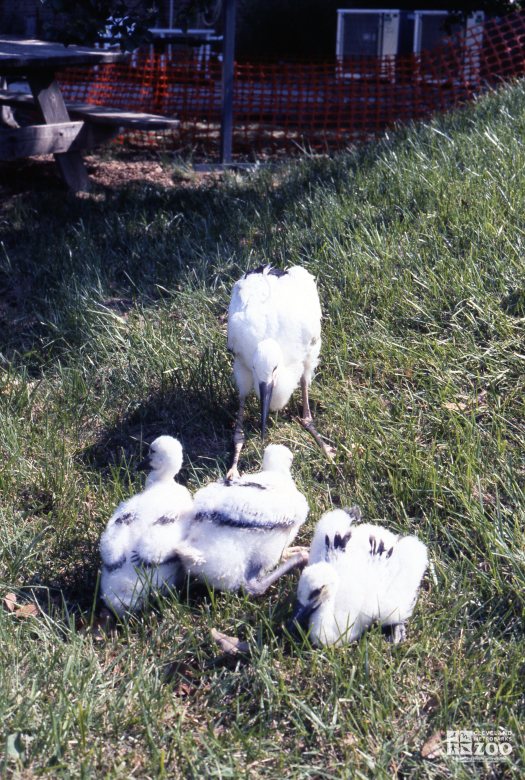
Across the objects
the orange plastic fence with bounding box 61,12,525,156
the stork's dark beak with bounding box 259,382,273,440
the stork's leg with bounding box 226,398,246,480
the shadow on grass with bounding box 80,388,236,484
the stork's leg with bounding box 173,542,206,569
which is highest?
the orange plastic fence with bounding box 61,12,525,156

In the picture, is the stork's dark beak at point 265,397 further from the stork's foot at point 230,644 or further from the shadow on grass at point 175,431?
the stork's foot at point 230,644

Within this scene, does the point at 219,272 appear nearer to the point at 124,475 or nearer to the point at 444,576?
the point at 124,475

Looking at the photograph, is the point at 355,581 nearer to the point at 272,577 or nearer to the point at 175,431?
the point at 272,577

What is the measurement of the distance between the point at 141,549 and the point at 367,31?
1663 cm

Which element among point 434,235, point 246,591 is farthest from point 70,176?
point 246,591

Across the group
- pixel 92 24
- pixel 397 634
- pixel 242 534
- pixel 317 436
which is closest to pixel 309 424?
pixel 317 436

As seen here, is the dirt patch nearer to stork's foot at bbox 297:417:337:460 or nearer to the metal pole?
the metal pole

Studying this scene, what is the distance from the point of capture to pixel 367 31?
1758 cm

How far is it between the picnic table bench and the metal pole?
72 cm

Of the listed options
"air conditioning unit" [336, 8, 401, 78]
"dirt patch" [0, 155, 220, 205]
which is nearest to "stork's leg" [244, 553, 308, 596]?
"dirt patch" [0, 155, 220, 205]

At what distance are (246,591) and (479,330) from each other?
218cm

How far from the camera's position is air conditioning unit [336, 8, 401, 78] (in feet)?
56.7

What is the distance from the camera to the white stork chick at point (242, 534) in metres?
3.24

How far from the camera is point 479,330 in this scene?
15.4 feet
